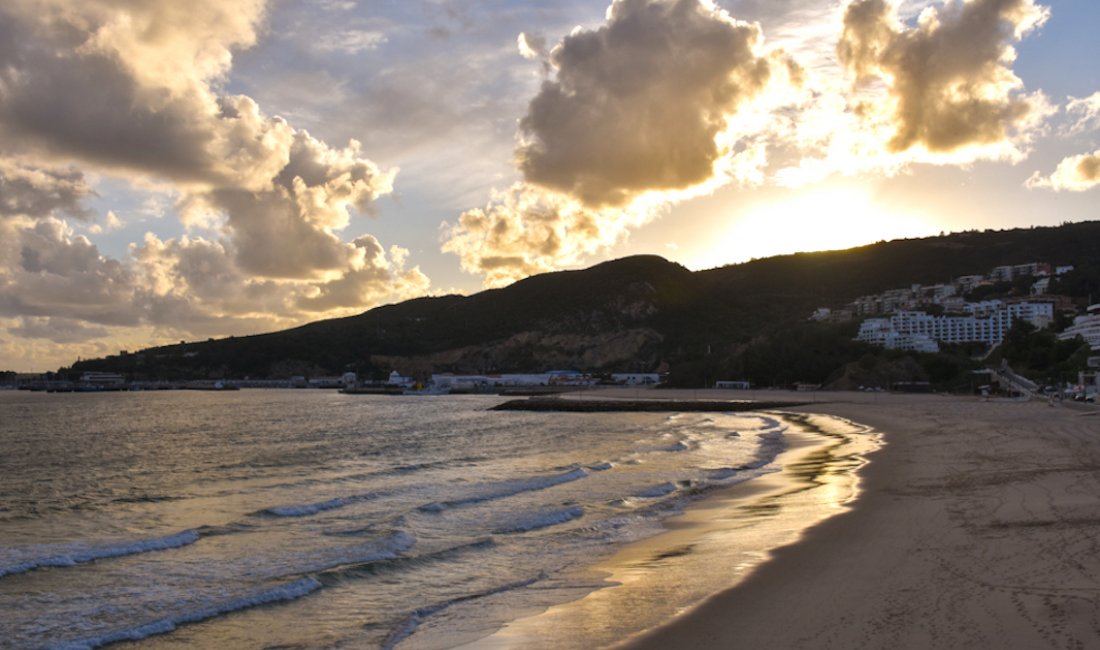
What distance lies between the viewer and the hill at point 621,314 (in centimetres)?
15275

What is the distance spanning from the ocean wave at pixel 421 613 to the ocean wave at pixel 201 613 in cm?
205

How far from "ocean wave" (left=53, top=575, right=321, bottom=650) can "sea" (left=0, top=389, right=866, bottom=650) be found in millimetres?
32

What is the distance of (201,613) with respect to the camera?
10156mm

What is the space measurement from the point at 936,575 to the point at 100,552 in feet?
43.5

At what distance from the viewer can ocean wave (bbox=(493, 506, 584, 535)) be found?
16094 mm

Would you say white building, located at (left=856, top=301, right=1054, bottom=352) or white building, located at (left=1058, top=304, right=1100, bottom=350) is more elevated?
white building, located at (left=856, top=301, right=1054, bottom=352)

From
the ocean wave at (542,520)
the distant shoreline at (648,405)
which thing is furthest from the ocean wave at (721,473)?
the distant shoreline at (648,405)

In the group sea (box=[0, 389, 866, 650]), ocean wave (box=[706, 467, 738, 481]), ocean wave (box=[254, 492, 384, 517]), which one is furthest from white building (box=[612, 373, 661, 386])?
ocean wave (box=[254, 492, 384, 517])

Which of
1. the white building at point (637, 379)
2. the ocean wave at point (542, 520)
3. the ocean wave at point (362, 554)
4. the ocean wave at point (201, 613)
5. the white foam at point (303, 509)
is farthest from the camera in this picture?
the white building at point (637, 379)

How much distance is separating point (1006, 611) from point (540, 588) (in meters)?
5.76

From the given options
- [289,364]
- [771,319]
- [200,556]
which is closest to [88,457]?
[200,556]

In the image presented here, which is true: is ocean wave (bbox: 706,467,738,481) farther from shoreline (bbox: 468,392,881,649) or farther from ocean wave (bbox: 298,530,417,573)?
ocean wave (bbox: 298,530,417,573)

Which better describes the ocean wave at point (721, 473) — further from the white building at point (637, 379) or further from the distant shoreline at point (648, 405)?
the white building at point (637, 379)

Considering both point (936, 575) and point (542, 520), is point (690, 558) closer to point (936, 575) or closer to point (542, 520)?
point (936, 575)
